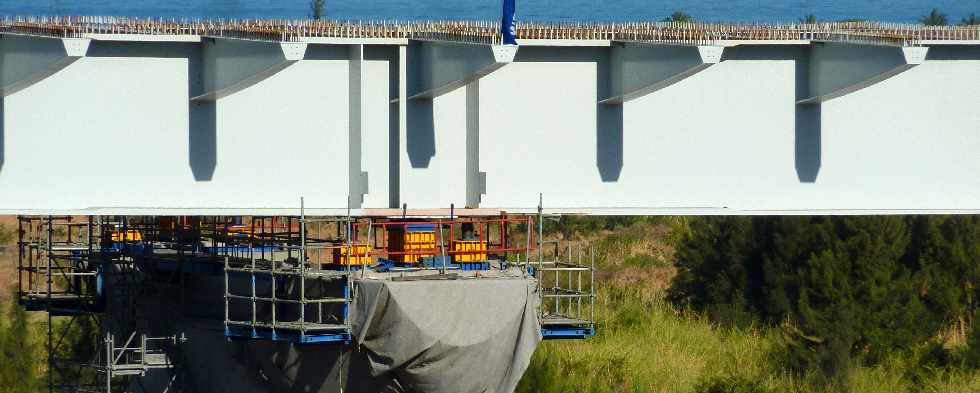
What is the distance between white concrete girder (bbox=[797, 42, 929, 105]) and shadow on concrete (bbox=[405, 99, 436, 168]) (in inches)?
224

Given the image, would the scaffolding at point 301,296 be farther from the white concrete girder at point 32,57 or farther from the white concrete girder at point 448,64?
the white concrete girder at point 32,57

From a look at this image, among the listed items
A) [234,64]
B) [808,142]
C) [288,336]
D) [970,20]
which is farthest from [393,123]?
[970,20]

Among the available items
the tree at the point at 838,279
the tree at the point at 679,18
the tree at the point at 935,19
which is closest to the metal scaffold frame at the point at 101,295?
the tree at the point at 679,18

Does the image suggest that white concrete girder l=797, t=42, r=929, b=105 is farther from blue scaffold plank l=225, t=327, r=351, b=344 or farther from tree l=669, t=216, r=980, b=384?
tree l=669, t=216, r=980, b=384

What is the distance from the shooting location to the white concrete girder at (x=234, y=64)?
21.8 metres

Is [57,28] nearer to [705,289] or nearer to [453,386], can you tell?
[453,386]

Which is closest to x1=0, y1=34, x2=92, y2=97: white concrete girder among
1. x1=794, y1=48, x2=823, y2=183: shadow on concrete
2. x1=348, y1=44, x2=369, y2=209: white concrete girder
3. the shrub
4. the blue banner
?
x1=348, y1=44, x2=369, y2=209: white concrete girder

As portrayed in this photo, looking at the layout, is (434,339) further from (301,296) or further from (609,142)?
(609,142)

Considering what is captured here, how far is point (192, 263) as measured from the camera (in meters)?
29.8

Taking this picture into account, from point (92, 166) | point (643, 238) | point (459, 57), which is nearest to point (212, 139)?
point (92, 166)

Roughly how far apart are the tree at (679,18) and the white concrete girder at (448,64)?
312cm

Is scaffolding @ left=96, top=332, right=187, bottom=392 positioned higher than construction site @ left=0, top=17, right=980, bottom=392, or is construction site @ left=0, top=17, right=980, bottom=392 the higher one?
construction site @ left=0, top=17, right=980, bottom=392

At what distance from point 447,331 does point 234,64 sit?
16.3ft

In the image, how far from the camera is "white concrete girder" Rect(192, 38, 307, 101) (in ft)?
71.4
